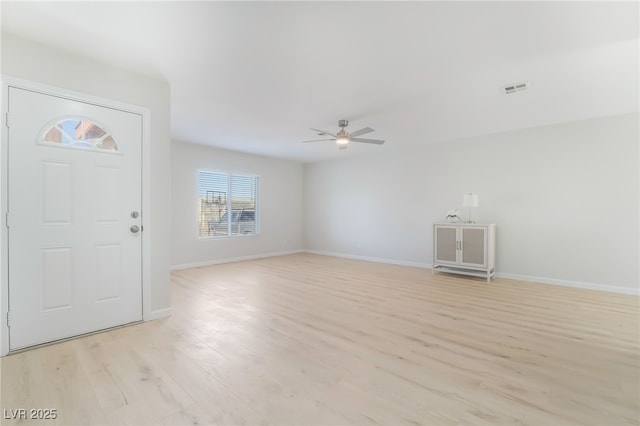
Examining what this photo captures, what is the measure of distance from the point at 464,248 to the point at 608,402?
342 centimetres

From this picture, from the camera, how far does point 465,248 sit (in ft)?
16.6

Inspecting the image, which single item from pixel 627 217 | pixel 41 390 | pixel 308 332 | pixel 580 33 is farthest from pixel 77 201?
pixel 627 217

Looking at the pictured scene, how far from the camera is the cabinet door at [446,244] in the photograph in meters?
5.18

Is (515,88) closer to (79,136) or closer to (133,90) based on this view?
(133,90)

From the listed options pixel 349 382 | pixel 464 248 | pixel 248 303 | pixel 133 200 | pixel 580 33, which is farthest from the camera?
pixel 464 248

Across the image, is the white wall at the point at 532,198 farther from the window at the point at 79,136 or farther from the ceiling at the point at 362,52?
the window at the point at 79,136

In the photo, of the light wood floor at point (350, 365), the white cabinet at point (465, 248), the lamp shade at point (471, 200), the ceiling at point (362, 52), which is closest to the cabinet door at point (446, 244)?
the white cabinet at point (465, 248)

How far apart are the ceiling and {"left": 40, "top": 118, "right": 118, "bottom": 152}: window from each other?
65cm

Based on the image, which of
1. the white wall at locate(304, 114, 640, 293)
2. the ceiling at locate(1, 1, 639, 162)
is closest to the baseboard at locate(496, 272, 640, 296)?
the white wall at locate(304, 114, 640, 293)

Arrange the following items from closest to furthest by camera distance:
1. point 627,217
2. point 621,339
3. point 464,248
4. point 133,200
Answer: point 621,339 → point 133,200 → point 627,217 → point 464,248

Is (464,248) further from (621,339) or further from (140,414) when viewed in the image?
(140,414)

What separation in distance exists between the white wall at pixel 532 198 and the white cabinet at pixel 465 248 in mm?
527

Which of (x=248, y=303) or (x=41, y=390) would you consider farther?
(x=248, y=303)

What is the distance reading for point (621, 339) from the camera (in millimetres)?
2646
